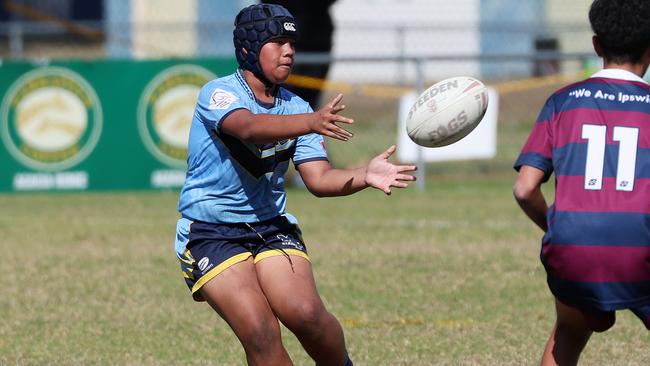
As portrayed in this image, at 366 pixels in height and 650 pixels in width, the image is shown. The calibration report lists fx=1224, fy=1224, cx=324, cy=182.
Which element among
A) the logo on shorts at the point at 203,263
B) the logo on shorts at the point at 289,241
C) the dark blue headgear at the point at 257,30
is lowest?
the logo on shorts at the point at 203,263

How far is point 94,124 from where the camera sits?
600 inches

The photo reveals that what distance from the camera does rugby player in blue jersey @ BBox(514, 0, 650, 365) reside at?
14.4 ft

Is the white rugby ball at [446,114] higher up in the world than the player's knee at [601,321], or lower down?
higher up

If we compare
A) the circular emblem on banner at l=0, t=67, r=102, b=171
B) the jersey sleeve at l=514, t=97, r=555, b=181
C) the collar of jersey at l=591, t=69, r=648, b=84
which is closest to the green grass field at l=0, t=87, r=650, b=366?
the circular emblem on banner at l=0, t=67, r=102, b=171

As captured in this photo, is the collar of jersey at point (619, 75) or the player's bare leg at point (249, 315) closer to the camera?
the collar of jersey at point (619, 75)

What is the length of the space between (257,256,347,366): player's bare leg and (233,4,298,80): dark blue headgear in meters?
0.87

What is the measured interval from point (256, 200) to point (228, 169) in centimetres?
19

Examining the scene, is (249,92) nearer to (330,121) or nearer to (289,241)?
(289,241)

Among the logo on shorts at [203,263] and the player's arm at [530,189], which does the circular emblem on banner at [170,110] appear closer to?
the logo on shorts at [203,263]

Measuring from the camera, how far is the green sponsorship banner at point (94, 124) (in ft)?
49.8

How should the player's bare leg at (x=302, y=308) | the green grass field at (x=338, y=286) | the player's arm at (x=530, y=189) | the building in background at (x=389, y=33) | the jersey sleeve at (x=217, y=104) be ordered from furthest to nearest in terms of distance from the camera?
the building in background at (x=389, y=33) → the green grass field at (x=338, y=286) → the jersey sleeve at (x=217, y=104) → the player's bare leg at (x=302, y=308) → the player's arm at (x=530, y=189)

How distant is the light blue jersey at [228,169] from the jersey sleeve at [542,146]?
1363 millimetres

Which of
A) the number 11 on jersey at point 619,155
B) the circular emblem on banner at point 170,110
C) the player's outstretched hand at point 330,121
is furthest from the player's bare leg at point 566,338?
the circular emblem on banner at point 170,110

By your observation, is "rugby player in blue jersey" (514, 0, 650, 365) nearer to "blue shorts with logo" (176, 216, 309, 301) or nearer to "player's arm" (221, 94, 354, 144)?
"player's arm" (221, 94, 354, 144)
